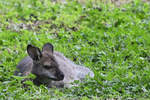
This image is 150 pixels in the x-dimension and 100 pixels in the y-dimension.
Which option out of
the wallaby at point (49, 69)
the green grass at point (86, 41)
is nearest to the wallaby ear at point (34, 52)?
the wallaby at point (49, 69)

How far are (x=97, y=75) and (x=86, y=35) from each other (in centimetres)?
288

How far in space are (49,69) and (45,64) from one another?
130mm

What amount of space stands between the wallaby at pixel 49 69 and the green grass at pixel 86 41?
11.6 inches

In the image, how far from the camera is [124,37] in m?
10.6

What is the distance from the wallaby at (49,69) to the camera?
25.9 feet

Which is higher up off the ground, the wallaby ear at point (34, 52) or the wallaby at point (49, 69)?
the wallaby ear at point (34, 52)

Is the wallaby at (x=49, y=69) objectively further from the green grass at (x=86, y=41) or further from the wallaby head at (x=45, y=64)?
the green grass at (x=86, y=41)

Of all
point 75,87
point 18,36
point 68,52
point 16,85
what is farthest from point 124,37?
point 16,85

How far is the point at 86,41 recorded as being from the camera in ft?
34.5

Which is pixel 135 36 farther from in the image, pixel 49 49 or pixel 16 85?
pixel 16 85

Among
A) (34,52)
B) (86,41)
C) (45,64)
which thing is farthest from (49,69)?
(86,41)

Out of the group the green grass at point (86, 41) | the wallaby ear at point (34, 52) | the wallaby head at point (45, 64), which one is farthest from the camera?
the wallaby ear at point (34, 52)

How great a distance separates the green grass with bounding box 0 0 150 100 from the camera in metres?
7.49

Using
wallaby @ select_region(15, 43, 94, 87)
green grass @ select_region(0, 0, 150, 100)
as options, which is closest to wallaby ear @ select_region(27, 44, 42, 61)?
wallaby @ select_region(15, 43, 94, 87)
